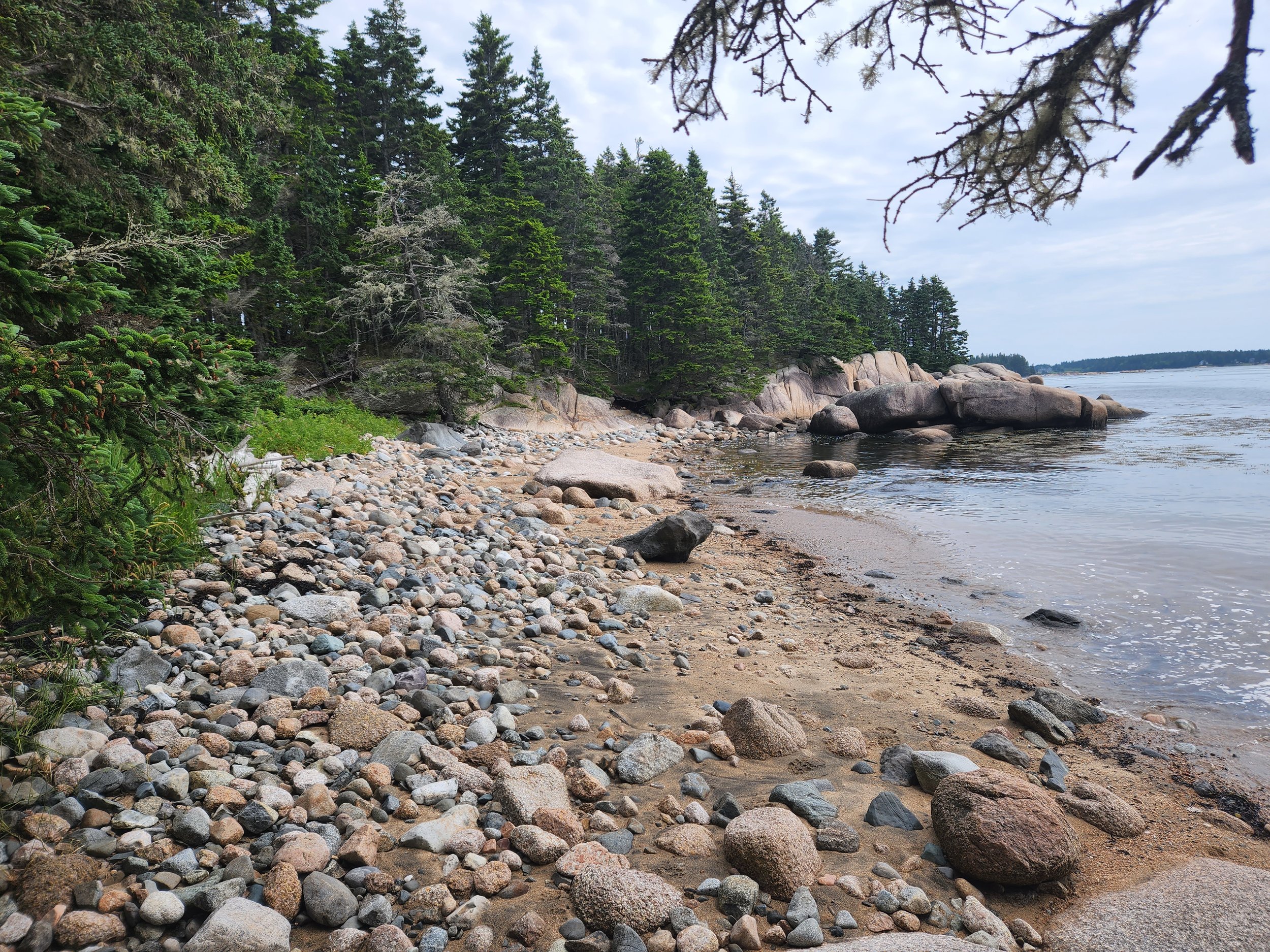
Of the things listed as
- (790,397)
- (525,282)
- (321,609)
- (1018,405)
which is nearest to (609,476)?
(321,609)

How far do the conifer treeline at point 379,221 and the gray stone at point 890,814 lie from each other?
175 inches

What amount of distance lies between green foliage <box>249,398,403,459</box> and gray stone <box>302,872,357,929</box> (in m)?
7.34

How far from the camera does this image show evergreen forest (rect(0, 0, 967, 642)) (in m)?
2.88

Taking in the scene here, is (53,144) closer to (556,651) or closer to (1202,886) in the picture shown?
(556,651)

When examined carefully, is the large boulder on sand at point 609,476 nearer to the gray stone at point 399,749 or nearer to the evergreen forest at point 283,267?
the evergreen forest at point 283,267

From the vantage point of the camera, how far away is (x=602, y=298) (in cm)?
3253

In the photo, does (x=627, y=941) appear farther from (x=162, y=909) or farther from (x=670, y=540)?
(x=670, y=540)

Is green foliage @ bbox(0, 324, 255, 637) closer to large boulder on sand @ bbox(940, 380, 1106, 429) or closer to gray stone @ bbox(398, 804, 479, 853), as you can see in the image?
gray stone @ bbox(398, 804, 479, 853)

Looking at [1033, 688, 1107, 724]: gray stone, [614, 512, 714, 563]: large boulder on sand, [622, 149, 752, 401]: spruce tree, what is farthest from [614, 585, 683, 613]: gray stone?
[622, 149, 752, 401]: spruce tree

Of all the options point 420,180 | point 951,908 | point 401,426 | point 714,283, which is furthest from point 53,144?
point 714,283

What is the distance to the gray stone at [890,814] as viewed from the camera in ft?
10.7

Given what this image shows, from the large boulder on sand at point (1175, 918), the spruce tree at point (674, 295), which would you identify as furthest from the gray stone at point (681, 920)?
the spruce tree at point (674, 295)

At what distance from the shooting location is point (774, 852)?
2756 millimetres

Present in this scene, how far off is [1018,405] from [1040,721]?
109ft
